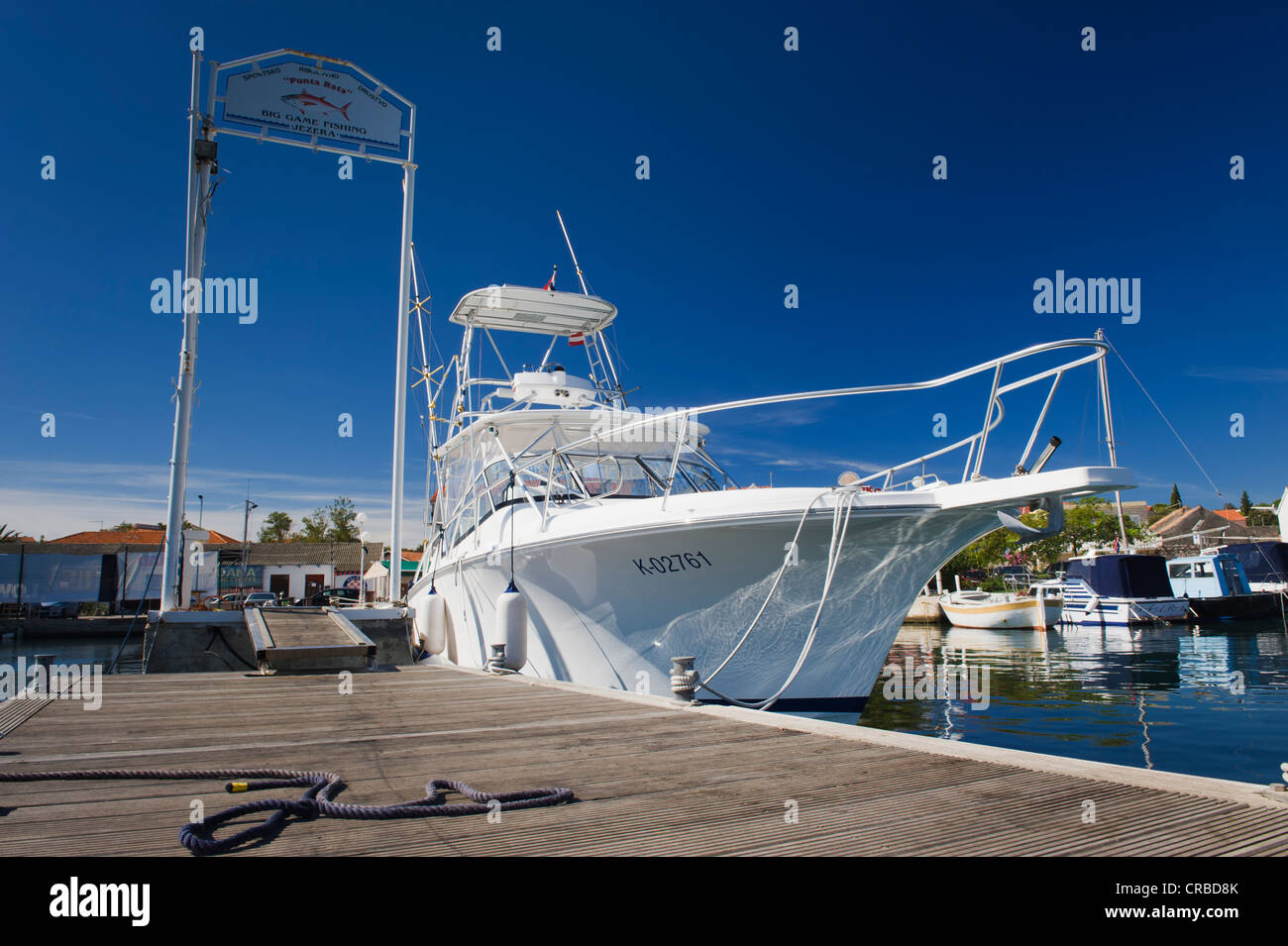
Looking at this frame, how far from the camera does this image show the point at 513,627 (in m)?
8.14

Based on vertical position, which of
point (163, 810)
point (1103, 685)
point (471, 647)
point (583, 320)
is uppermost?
point (583, 320)

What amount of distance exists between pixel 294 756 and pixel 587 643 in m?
4.65

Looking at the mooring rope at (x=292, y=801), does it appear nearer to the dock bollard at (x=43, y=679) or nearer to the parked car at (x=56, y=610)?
the dock bollard at (x=43, y=679)

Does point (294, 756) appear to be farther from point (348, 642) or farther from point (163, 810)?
point (348, 642)

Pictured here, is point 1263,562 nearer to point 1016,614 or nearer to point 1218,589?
point 1218,589

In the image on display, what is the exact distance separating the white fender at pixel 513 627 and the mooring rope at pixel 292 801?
470 cm

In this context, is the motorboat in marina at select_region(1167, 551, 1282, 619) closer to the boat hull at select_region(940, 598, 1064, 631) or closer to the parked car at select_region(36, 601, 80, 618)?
the boat hull at select_region(940, 598, 1064, 631)

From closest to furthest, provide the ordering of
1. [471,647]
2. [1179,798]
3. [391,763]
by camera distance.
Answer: [1179,798]
[391,763]
[471,647]

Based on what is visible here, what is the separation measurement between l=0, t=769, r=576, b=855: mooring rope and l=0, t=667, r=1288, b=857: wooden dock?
5 centimetres

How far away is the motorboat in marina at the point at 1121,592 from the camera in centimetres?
2931

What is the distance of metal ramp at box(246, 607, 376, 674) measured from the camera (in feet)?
26.2

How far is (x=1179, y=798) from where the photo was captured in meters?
2.60

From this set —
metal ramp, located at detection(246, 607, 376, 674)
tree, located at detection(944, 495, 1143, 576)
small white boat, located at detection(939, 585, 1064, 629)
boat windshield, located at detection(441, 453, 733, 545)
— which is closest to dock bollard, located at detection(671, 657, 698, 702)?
boat windshield, located at detection(441, 453, 733, 545)
